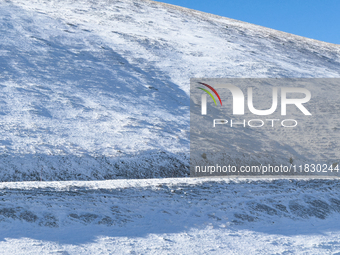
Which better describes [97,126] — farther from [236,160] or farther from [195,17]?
[195,17]

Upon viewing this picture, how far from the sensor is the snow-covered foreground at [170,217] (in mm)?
4266

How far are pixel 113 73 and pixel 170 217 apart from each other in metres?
8.00

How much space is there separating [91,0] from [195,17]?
5.87 metres

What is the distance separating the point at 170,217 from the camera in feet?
16.4

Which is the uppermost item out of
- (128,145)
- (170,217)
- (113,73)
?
(113,73)

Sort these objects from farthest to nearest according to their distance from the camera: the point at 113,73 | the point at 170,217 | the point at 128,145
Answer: the point at 113,73
the point at 128,145
the point at 170,217

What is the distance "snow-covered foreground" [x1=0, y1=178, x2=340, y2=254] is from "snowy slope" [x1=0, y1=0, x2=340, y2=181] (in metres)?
1.52
